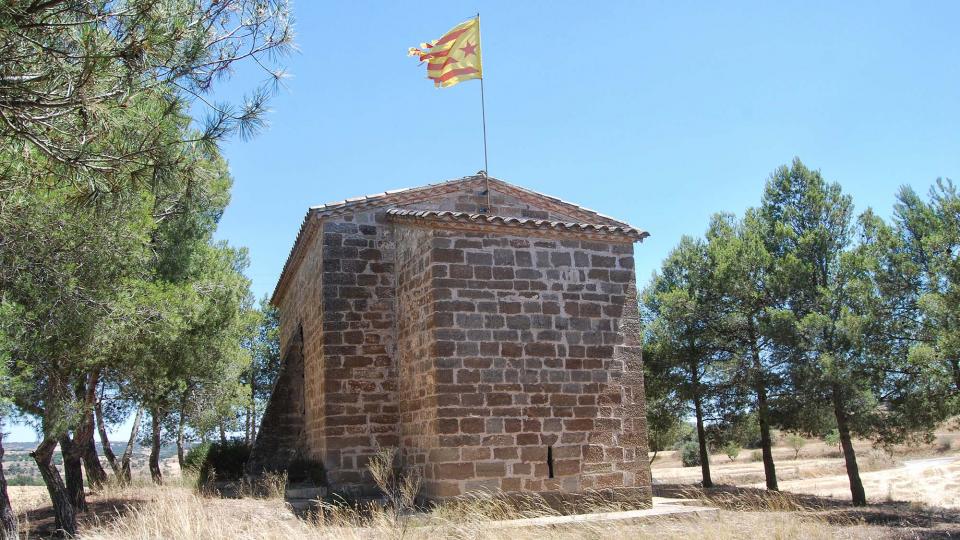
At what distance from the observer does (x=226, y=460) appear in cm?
1631

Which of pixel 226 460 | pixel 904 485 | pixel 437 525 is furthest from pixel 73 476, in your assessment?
pixel 904 485

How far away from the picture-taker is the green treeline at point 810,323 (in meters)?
17.3

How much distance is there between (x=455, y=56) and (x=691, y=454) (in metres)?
29.3

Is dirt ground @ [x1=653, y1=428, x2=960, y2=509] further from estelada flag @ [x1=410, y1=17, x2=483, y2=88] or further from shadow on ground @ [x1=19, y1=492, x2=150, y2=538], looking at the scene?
shadow on ground @ [x1=19, y1=492, x2=150, y2=538]

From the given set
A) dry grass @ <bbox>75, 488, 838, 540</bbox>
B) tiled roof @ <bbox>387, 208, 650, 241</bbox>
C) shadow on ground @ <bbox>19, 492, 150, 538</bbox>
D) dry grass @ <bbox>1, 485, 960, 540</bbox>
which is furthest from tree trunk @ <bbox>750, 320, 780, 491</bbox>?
shadow on ground @ <bbox>19, 492, 150, 538</bbox>

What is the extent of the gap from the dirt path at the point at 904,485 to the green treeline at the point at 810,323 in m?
2.22

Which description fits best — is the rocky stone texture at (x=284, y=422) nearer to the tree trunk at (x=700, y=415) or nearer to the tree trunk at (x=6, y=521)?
the tree trunk at (x=6, y=521)

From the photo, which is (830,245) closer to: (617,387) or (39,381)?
(617,387)

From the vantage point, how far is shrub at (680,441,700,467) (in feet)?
117

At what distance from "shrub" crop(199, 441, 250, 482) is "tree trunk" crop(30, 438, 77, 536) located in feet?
16.3

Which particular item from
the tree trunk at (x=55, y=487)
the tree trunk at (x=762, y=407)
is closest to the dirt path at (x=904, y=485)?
the tree trunk at (x=762, y=407)

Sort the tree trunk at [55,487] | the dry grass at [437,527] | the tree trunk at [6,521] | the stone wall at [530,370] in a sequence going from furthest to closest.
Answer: the tree trunk at [55,487]
the stone wall at [530,370]
the tree trunk at [6,521]
the dry grass at [437,527]

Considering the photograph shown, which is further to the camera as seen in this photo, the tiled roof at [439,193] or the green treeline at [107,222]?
the tiled roof at [439,193]

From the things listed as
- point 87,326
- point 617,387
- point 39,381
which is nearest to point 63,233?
point 87,326
